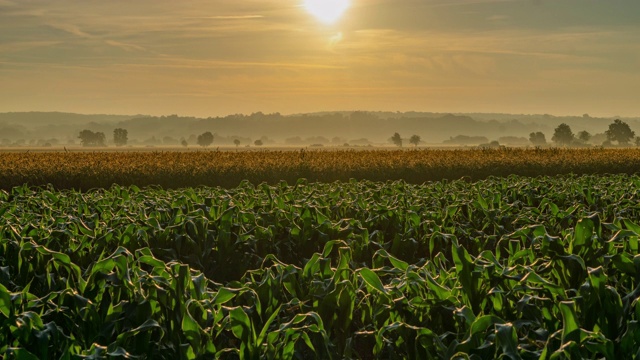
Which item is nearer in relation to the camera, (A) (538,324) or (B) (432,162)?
(A) (538,324)

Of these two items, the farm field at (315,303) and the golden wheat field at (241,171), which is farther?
the golden wheat field at (241,171)

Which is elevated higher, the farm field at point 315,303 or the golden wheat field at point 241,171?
the farm field at point 315,303

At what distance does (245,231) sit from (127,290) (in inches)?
151

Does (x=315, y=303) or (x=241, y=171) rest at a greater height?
(x=315, y=303)

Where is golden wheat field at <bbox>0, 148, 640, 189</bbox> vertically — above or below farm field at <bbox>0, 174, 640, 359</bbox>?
below

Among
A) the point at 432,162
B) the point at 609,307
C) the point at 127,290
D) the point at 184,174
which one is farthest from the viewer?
the point at 432,162

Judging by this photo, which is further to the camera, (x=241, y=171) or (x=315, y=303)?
(x=241, y=171)

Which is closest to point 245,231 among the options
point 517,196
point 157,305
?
point 157,305

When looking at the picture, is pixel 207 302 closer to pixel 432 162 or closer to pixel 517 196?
pixel 517 196

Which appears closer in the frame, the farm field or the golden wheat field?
the farm field

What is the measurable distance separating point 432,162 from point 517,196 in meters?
19.0

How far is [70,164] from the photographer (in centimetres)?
3144

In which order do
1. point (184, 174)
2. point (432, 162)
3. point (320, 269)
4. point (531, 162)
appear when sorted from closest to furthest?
point (320, 269) < point (184, 174) < point (432, 162) < point (531, 162)

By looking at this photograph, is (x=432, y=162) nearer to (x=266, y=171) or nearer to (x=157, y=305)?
(x=266, y=171)
